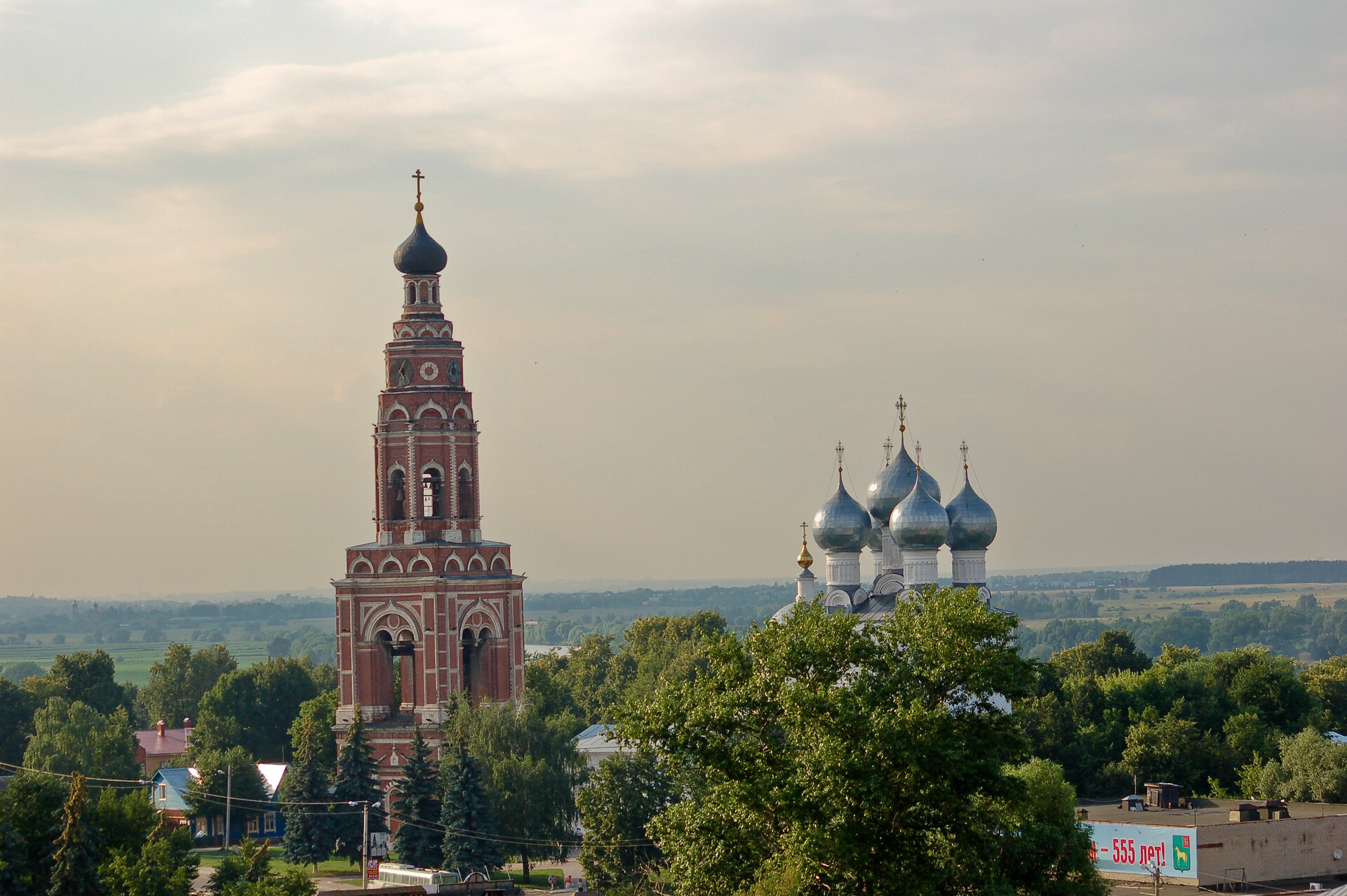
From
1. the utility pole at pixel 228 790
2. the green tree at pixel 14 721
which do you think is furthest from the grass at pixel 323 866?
the green tree at pixel 14 721

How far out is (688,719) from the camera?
32.4 metres

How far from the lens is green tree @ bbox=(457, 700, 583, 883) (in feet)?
168

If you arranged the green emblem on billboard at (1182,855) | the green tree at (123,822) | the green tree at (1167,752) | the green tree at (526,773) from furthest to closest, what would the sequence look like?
the green tree at (1167,752) → the green tree at (526,773) → the green emblem on billboard at (1182,855) → the green tree at (123,822)

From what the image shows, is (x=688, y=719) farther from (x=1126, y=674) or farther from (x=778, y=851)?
(x=1126, y=674)

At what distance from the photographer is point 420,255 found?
57.7 meters

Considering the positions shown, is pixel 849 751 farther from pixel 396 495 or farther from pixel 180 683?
pixel 180 683

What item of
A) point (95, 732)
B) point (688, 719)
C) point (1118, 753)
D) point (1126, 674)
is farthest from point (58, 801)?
point (1126, 674)

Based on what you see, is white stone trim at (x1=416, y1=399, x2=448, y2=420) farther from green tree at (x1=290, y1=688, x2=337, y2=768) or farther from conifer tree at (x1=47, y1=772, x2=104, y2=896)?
conifer tree at (x1=47, y1=772, x2=104, y2=896)

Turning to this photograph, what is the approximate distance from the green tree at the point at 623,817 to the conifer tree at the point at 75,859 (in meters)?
12.1

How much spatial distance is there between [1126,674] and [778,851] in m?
36.7

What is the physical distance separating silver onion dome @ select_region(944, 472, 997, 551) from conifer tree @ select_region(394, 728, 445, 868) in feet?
62.8

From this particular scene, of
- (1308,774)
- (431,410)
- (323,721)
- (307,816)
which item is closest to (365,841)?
(307,816)

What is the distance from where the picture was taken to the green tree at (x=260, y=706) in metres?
68.5

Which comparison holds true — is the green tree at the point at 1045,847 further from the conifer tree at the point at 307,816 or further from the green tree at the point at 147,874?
the conifer tree at the point at 307,816
